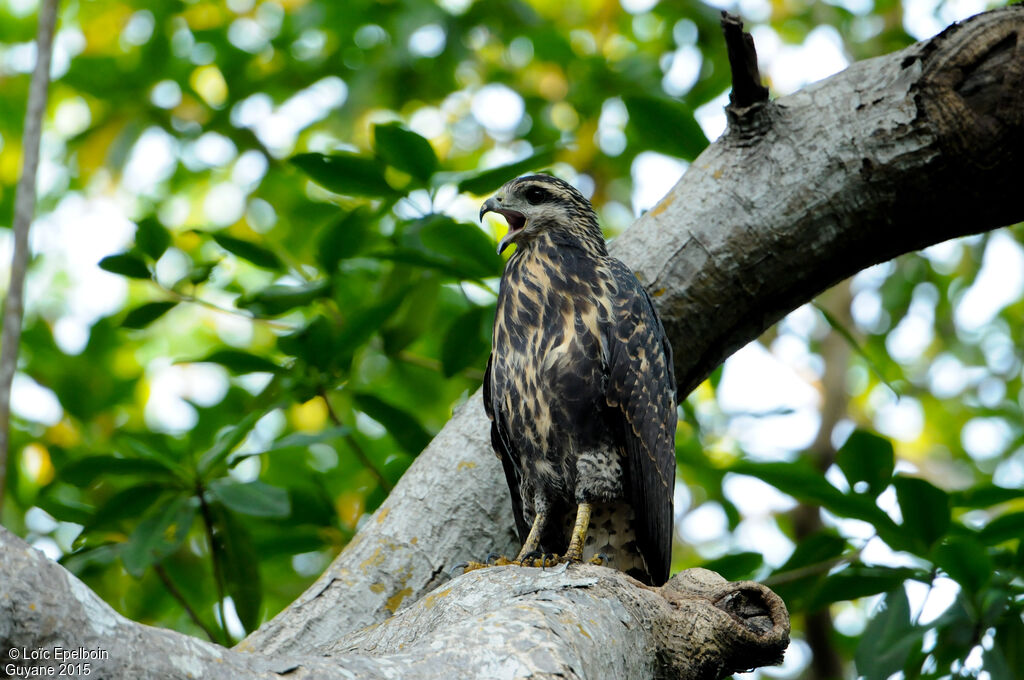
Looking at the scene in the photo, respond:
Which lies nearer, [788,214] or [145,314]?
[788,214]

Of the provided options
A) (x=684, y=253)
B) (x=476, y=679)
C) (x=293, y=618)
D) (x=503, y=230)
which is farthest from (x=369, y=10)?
(x=476, y=679)

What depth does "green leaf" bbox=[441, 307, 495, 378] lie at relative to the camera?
13.6ft

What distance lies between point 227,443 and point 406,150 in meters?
1.40

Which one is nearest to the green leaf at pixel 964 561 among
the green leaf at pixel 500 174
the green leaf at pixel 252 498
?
the green leaf at pixel 500 174

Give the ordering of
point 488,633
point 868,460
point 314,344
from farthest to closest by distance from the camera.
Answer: point 314,344
point 868,460
point 488,633

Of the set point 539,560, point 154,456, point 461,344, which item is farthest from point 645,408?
point 154,456

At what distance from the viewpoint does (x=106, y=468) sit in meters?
3.58

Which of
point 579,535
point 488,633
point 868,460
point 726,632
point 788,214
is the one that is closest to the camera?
point 488,633

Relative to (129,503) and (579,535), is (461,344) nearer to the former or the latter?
(579,535)

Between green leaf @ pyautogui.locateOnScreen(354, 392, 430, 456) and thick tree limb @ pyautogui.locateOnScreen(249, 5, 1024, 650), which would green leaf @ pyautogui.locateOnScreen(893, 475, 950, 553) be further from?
green leaf @ pyautogui.locateOnScreen(354, 392, 430, 456)

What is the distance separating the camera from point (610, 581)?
2.42 m

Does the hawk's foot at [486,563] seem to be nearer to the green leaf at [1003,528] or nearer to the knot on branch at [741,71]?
the knot on branch at [741,71]

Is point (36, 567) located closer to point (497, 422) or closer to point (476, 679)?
point (476, 679)

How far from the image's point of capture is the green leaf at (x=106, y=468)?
3523mm
